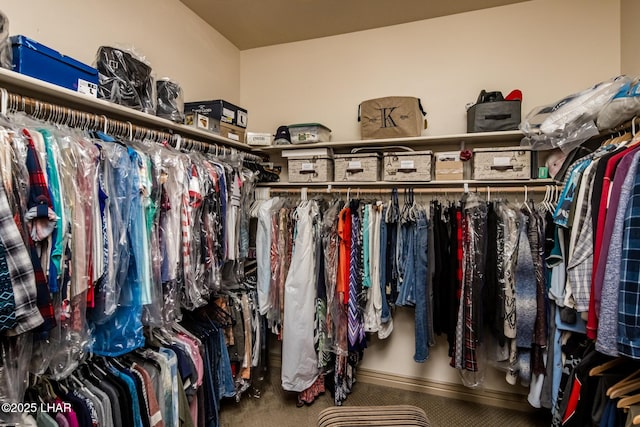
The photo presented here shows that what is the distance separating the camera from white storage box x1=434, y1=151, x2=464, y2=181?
216 cm

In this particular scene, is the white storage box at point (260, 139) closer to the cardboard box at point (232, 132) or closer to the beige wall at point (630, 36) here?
the cardboard box at point (232, 132)

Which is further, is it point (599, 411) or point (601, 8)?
point (601, 8)

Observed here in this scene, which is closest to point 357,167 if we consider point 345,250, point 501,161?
point 345,250

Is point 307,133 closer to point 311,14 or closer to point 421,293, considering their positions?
point 311,14

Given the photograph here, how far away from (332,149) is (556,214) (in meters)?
1.47

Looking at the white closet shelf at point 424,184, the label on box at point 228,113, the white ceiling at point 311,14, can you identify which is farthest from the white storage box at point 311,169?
the white ceiling at point 311,14

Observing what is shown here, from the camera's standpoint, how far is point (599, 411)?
4.08 feet

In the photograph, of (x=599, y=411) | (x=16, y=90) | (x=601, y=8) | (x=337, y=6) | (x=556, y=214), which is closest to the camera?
(x=599, y=411)

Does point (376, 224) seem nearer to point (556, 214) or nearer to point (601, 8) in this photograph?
point (556, 214)

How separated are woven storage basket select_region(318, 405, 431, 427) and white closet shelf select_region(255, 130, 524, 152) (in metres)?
1.57

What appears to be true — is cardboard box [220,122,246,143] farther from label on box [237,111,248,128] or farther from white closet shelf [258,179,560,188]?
white closet shelf [258,179,560,188]

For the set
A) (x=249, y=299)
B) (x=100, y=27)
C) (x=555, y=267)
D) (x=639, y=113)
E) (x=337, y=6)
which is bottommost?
(x=249, y=299)

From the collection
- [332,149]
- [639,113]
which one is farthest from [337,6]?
[639,113]

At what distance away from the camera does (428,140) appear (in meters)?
2.23
